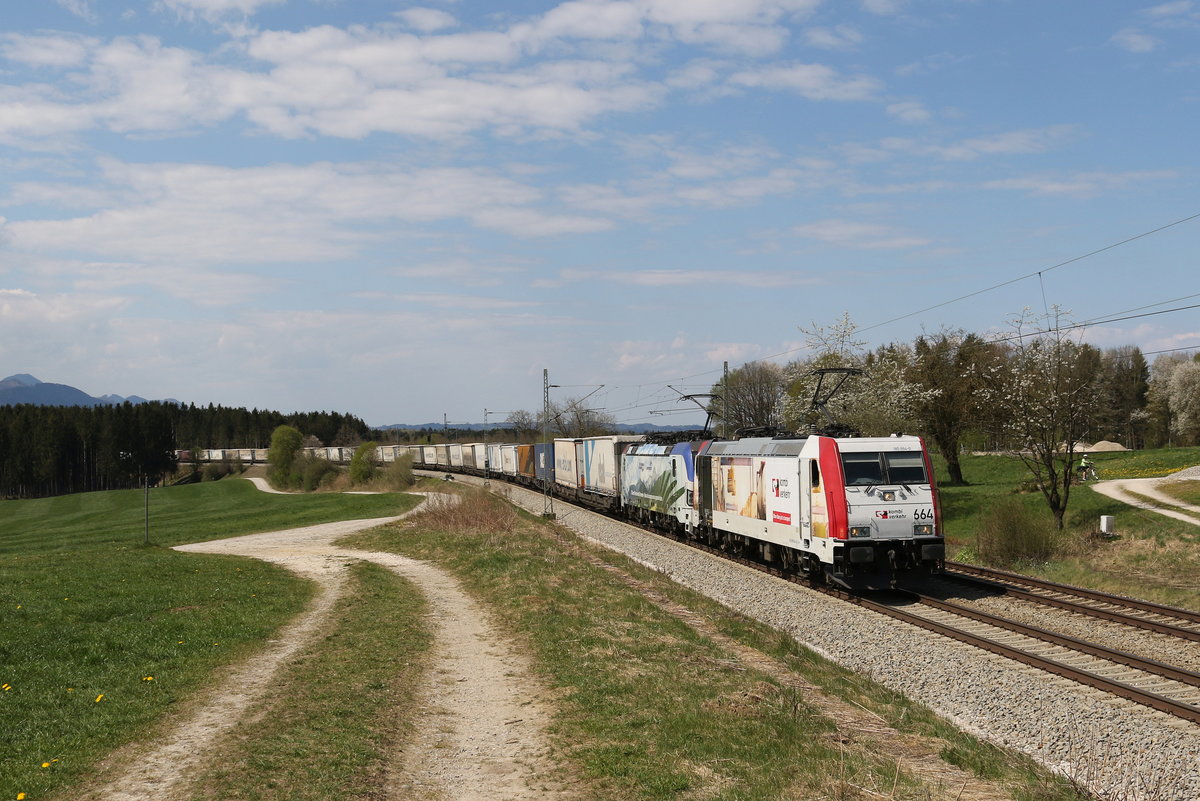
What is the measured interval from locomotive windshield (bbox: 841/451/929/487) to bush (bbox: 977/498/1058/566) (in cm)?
655

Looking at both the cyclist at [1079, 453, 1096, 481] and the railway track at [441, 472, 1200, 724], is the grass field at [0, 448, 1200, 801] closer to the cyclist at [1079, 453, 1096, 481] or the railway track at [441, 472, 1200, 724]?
the railway track at [441, 472, 1200, 724]

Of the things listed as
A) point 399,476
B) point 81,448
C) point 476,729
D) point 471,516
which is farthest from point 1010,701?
point 81,448

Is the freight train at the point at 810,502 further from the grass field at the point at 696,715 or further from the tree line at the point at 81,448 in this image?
the tree line at the point at 81,448

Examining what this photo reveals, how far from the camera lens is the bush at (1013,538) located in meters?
25.1

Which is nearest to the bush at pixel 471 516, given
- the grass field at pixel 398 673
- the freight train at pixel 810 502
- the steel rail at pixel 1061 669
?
the freight train at pixel 810 502

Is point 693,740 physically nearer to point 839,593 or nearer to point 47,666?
point 47,666

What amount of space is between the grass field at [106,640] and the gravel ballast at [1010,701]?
9432 millimetres

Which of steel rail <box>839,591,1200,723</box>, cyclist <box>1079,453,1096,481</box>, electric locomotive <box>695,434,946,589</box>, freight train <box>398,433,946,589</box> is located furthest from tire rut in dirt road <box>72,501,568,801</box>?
cyclist <box>1079,453,1096,481</box>

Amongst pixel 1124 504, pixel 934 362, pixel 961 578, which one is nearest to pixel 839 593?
pixel 961 578

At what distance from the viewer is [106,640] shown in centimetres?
1336

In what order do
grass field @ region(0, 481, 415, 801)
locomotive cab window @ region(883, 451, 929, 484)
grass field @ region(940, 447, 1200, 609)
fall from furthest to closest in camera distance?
grass field @ region(940, 447, 1200, 609)
locomotive cab window @ region(883, 451, 929, 484)
grass field @ region(0, 481, 415, 801)

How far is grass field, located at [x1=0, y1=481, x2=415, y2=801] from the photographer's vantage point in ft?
29.5

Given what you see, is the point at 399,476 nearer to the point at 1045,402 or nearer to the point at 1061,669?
the point at 1045,402

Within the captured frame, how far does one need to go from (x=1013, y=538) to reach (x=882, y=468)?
300 inches
